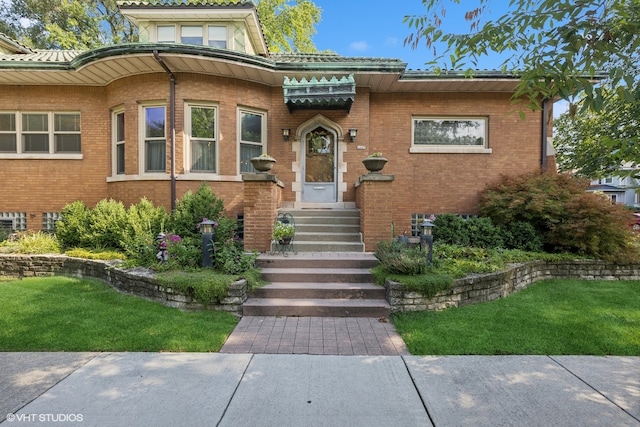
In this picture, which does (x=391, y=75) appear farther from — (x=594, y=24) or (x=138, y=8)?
(x=138, y=8)

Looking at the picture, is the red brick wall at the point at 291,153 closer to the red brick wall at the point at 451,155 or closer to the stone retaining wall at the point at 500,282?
the red brick wall at the point at 451,155

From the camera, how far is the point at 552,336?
4277 mm

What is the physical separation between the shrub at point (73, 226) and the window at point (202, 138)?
9.34 feet

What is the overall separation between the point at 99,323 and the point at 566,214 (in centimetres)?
965

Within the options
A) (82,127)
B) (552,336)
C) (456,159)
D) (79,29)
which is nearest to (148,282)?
(552,336)

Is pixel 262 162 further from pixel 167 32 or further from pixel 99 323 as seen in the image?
pixel 167 32

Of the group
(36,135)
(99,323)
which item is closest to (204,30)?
(36,135)

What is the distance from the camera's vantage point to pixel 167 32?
31.2 feet

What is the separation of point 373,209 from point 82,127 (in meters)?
8.95

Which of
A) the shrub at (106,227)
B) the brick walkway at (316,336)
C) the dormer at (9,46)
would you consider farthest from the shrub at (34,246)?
the dormer at (9,46)

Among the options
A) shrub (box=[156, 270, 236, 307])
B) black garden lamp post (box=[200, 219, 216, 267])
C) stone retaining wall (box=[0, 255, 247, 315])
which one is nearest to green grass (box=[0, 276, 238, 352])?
stone retaining wall (box=[0, 255, 247, 315])

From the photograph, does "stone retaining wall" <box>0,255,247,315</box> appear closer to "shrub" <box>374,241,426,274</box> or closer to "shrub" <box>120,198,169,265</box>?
"shrub" <box>120,198,169,265</box>

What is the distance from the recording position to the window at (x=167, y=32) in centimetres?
951

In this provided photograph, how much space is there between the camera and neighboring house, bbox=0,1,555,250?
8570mm
